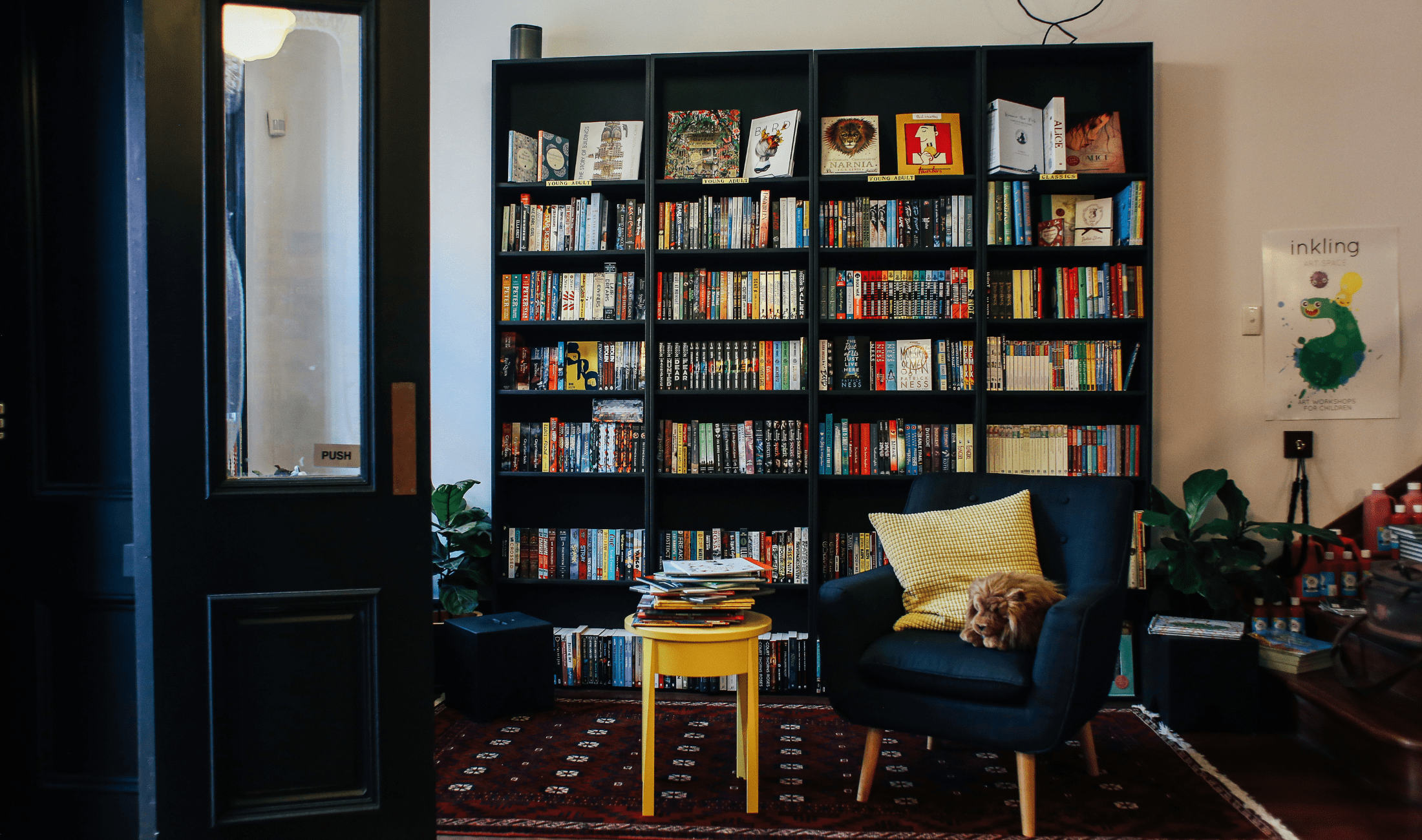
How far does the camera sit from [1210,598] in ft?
9.63

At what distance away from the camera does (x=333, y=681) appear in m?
1.77

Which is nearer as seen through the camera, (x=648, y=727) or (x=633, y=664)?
(x=648, y=727)

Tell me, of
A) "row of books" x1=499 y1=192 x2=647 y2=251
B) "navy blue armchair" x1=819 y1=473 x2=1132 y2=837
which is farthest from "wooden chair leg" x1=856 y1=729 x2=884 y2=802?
"row of books" x1=499 y1=192 x2=647 y2=251

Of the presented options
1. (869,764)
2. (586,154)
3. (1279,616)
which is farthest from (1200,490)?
(586,154)

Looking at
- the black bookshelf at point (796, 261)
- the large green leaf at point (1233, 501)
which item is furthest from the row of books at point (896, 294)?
the large green leaf at point (1233, 501)

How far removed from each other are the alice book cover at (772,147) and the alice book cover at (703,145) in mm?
62

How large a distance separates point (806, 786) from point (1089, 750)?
0.84m

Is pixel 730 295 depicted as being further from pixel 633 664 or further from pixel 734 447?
pixel 633 664

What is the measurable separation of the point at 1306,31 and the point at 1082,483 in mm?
2342

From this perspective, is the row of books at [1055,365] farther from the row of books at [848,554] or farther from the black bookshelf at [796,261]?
the row of books at [848,554]

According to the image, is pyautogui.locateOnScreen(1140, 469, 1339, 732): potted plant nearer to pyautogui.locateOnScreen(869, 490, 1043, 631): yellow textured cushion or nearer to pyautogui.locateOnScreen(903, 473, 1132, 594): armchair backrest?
pyautogui.locateOnScreen(903, 473, 1132, 594): armchair backrest

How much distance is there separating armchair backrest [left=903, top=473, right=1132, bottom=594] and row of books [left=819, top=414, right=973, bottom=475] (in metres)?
0.51

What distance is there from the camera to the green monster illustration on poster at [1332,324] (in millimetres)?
3439

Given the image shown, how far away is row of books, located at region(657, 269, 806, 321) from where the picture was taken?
339cm
